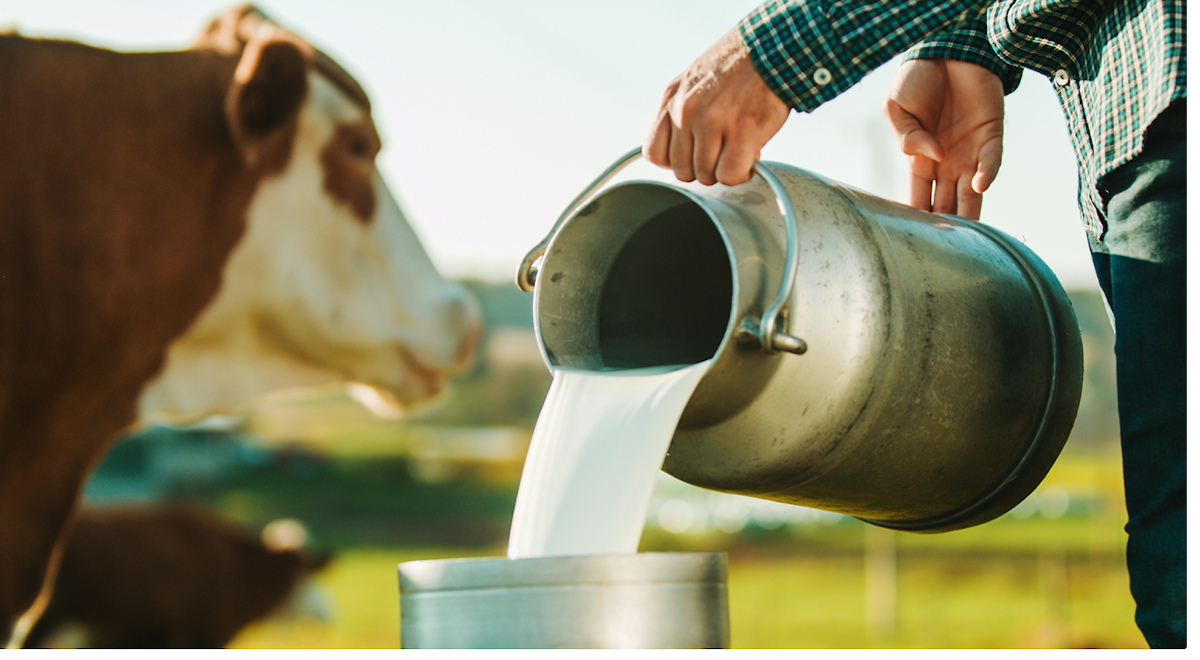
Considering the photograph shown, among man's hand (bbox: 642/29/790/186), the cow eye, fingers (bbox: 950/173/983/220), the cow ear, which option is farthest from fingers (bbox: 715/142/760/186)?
the cow eye

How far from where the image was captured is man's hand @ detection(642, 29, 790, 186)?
0.78 metres

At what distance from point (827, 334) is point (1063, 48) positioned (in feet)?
1.07

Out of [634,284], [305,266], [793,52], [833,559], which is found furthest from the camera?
[833,559]

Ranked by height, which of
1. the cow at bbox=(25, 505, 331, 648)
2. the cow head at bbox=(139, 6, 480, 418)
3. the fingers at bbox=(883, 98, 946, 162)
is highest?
the fingers at bbox=(883, 98, 946, 162)

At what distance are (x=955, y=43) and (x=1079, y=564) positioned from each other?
1267cm

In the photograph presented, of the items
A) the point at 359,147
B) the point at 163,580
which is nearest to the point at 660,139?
the point at 359,147

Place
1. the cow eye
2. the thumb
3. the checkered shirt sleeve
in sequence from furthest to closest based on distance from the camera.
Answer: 1. the cow eye
2. the thumb
3. the checkered shirt sleeve

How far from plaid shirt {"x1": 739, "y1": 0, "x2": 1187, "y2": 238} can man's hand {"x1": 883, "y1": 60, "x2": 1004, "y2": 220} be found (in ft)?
0.56

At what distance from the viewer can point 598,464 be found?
681 millimetres

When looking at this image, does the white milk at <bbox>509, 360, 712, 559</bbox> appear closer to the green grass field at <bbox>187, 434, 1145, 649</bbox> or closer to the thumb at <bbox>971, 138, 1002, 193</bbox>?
the thumb at <bbox>971, 138, 1002, 193</bbox>

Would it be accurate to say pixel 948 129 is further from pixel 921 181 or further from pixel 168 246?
pixel 168 246

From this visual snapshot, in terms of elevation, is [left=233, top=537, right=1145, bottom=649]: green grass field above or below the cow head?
below

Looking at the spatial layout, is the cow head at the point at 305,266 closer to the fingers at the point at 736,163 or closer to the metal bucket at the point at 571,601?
the fingers at the point at 736,163

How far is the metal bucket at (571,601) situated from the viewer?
527 millimetres
